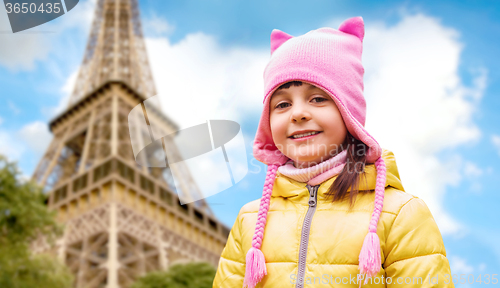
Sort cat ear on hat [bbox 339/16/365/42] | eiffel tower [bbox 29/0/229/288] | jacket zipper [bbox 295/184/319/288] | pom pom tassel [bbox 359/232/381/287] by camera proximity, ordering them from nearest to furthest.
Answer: pom pom tassel [bbox 359/232/381/287]
jacket zipper [bbox 295/184/319/288]
cat ear on hat [bbox 339/16/365/42]
eiffel tower [bbox 29/0/229/288]

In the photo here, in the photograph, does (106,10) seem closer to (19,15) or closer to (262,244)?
(19,15)

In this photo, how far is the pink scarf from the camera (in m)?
1.55

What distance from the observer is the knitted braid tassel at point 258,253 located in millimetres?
1435

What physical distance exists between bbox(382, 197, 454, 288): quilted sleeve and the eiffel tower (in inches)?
320

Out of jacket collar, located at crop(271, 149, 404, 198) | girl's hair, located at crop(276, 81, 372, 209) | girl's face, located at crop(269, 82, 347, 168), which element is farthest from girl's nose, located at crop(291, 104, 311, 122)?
jacket collar, located at crop(271, 149, 404, 198)

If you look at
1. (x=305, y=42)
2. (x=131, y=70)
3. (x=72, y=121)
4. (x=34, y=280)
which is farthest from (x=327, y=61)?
(x=131, y=70)

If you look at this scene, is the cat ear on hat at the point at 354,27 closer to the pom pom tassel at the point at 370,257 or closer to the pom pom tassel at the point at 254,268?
the pom pom tassel at the point at 370,257

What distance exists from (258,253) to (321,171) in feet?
1.32

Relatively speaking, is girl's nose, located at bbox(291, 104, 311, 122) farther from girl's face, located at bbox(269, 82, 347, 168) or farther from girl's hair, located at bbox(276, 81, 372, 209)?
girl's hair, located at bbox(276, 81, 372, 209)

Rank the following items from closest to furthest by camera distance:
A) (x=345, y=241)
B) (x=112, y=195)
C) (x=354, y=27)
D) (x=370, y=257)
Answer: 1. (x=370, y=257)
2. (x=345, y=241)
3. (x=354, y=27)
4. (x=112, y=195)

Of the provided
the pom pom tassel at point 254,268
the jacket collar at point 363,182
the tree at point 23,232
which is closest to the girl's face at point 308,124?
the jacket collar at point 363,182

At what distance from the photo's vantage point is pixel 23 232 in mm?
8602

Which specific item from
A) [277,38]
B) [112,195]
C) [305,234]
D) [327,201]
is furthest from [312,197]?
[112,195]

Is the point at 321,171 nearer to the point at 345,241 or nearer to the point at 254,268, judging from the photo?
the point at 345,241
